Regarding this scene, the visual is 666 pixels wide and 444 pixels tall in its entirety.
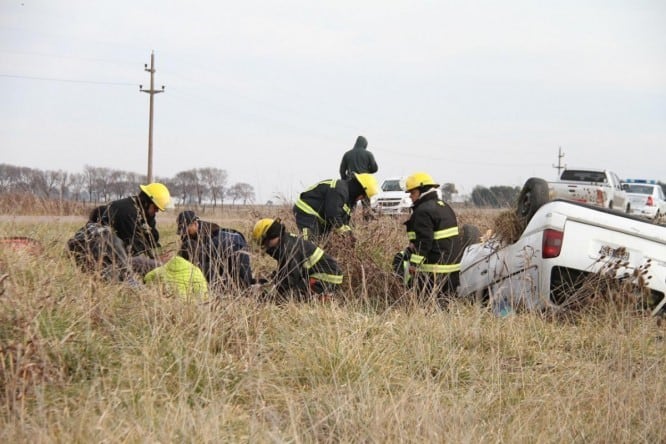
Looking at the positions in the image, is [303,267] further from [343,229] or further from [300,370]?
[300,370]

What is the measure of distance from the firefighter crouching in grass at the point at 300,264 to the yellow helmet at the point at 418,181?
1.27 m

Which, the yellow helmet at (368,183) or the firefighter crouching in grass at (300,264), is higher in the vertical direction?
the yellow helmet at (368,183)

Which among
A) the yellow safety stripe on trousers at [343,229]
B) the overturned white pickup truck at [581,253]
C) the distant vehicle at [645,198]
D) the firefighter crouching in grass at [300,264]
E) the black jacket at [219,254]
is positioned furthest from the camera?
the distant vehicle at [645,198]

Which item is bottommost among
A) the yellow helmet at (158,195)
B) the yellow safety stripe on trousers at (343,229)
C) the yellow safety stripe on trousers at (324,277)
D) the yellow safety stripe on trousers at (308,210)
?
the yellow safety stripe on trousers at (324,277)

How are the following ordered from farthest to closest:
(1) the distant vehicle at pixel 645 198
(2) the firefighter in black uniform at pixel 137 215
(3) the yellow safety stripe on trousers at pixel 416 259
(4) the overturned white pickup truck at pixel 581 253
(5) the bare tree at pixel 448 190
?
(1) the distant vehicle at pixel 645 198, (5) the bare tree at pixel 448 190, (2) the firefighter in black uniform at pixel 137 215, (3) the yellow safety stripe on trousers at pixel 416 259, (4) the overturned white pickup truck at pixel 581 253

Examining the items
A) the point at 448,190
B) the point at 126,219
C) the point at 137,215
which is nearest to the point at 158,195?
the point at 137,215

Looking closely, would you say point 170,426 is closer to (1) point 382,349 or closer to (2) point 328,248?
(1) point 382,349

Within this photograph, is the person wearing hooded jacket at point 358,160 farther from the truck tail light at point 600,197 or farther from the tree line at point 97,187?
the truck tail light at point 600,197

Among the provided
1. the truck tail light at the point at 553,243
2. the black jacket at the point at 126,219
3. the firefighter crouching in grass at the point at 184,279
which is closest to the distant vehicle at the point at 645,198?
the truck tail light at the point at 553,243

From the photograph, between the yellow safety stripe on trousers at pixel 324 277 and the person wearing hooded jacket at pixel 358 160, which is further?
the person wearing hooded jacket at pixel 358 160

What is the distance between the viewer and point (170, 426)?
3.40m

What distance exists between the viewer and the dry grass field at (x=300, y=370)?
3570mm

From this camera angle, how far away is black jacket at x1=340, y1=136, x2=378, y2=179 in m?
11.6

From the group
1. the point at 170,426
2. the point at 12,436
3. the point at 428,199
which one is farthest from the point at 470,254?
the point at 12,436
